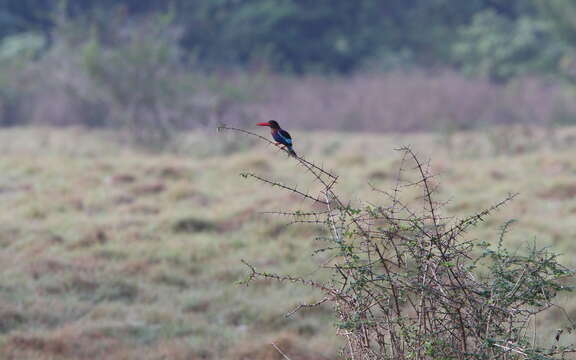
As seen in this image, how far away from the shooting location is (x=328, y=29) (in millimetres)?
27938

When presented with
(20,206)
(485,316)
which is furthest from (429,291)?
(20,206)

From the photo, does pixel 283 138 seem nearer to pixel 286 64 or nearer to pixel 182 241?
pixel 182 241

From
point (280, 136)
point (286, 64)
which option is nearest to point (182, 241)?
point (280, 136)

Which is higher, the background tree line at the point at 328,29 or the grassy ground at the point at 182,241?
the background tree line at the point at 328,29

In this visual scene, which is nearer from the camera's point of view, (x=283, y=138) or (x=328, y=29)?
(x=283, y=138)

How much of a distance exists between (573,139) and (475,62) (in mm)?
11652

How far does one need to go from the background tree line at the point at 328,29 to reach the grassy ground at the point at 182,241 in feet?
43.5

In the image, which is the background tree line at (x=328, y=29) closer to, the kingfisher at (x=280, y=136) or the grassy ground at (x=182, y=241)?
the grassy ground at (x=182, y=241)

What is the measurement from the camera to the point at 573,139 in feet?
44.5

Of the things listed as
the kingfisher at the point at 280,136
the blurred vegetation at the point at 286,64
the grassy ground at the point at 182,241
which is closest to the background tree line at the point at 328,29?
the blurred vegetation at the point at 286,64

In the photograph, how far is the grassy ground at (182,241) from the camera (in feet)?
16.5

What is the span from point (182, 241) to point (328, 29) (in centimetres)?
2165

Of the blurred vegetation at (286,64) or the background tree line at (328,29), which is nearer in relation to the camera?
the blurred vegetation at (286,64)

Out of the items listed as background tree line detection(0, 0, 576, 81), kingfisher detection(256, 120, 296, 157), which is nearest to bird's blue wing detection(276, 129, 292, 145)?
kingfisher detection(256, 120, 296, 157)
